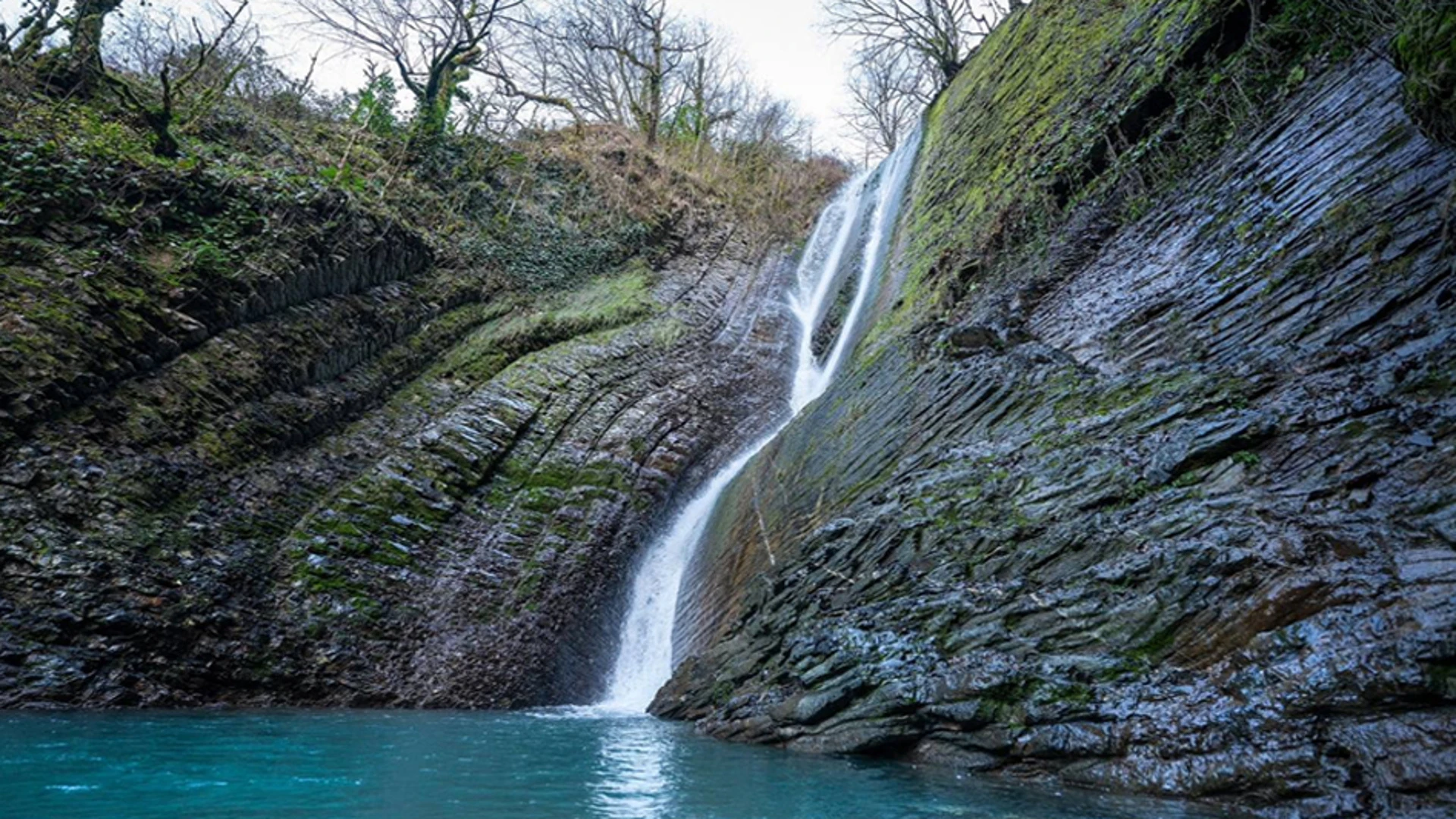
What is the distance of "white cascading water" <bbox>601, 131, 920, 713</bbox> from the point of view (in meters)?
8.98

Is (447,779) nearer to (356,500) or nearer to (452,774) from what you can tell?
(452,774)

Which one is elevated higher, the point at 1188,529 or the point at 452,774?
the point at 1188,529

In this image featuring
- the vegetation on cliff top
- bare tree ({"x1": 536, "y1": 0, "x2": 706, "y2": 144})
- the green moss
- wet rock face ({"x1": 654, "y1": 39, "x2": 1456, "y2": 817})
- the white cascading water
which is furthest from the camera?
bare tree ({"x1": 536, "y1": 0, "x2": 706, "y2": 144})

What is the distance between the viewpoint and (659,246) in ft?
58.0

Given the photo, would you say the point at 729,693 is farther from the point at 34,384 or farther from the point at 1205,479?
the point at 34,384

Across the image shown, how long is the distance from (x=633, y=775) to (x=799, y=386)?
10.7 metres

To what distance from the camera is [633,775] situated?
4.37 meters

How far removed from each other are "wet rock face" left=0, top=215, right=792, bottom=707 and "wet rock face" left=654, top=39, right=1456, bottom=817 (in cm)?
318

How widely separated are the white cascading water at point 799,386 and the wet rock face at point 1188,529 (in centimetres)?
160

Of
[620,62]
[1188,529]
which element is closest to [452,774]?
[1188,529]

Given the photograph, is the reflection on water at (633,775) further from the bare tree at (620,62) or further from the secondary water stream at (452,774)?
the bare tree at (620,62)

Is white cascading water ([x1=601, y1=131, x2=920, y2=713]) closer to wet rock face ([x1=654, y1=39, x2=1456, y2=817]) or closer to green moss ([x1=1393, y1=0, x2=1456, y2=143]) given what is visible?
wet rock face ([x1=654, y1=39, x2=1456, y2=817])

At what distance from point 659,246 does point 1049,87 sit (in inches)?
378

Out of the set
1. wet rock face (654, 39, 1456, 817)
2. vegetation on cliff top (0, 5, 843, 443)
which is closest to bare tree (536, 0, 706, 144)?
vegetation on cliff top (0, 5, 843, 443)
